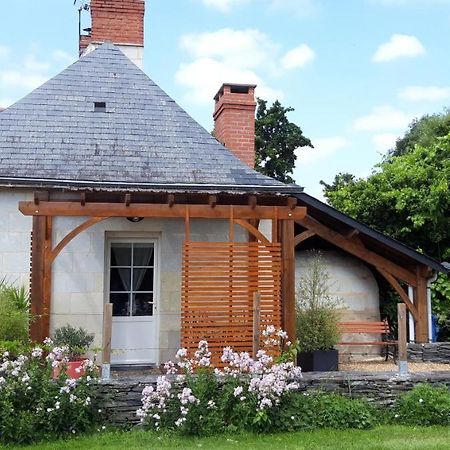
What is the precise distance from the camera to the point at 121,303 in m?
10.3

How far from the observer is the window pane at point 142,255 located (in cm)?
1041

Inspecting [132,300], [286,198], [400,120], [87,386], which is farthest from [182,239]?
[400,120]

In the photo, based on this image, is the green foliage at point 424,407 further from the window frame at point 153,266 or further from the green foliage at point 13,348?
the window frame at point 153,266

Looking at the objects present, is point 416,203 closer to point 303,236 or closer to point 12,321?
point 303,236

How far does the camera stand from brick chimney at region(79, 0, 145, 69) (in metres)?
13.2

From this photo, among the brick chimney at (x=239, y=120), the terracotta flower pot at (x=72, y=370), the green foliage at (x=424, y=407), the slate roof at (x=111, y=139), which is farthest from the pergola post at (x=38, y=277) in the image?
the brick chimney at (x=239, y=120)

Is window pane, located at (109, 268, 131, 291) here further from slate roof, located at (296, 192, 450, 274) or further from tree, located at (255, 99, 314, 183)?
tree, located at (255, 99, 314, 183)

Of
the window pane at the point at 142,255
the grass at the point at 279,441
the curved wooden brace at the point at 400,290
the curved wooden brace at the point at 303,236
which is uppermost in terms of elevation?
the curved wooden brace at the point at 303,236

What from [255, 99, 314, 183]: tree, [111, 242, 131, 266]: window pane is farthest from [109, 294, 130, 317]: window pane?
[255, 99, 314, 183]: tree

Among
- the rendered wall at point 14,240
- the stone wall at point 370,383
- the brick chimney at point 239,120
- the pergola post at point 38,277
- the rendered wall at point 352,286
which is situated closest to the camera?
the stone wall at point 370,383

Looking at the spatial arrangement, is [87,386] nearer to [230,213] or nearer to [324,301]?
[230,213]

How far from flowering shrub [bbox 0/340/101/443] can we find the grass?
18 cm

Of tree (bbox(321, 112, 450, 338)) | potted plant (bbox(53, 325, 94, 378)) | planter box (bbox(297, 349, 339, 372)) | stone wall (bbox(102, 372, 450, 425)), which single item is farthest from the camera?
tree (bbox(321, 112, 450, 338))

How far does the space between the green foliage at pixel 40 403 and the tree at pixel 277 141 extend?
83.6 feet
